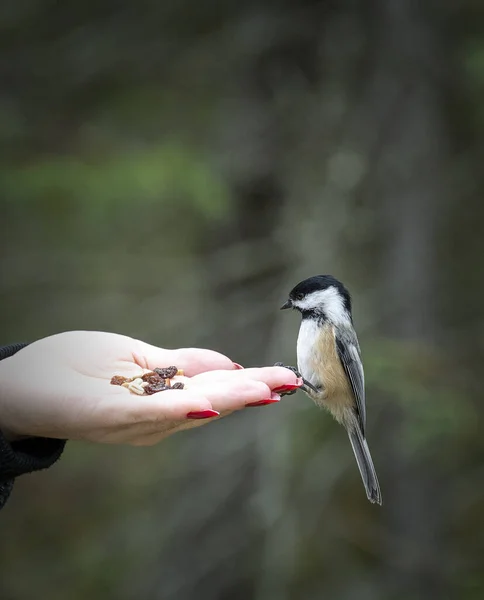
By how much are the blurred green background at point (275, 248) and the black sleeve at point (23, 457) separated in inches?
74.7

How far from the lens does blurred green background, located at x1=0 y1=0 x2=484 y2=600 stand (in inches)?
154

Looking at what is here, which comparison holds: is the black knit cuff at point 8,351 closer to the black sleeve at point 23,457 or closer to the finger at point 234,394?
the black sleeve at point 23,457

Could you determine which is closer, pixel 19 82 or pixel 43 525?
pixel 19 82

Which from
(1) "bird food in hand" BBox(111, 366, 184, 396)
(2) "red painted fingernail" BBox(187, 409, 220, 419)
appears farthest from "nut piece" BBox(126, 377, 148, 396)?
(2) "red painted fingernail" BBox(187, 409, 220, 419)

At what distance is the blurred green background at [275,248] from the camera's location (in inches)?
154

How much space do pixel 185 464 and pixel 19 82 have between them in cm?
209

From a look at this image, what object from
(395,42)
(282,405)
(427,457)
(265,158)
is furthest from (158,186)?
(427,457)

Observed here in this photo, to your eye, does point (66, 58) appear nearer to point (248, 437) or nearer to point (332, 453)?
point (248, 437)

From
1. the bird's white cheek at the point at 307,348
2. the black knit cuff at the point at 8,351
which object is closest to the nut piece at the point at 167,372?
the black knit cuff at the point at 8,351

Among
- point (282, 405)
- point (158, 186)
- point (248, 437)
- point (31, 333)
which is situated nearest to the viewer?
point (158, 186)

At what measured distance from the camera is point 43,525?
455 cm

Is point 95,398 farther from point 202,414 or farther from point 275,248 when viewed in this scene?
point 275,248

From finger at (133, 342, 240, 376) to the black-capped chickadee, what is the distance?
540mm

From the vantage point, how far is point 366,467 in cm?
271
